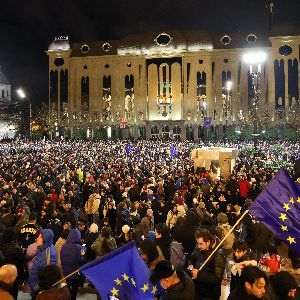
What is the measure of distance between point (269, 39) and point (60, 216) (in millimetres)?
65824

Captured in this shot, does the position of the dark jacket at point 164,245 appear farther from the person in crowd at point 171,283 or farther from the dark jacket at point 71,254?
the person in crowd at point 171,283

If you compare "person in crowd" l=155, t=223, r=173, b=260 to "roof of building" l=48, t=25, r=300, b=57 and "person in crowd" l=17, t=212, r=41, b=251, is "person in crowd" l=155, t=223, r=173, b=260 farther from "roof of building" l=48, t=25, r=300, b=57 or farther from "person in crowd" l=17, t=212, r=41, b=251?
"roof of building" l=48, t=25, r=300, b=57

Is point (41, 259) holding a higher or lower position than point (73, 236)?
lower

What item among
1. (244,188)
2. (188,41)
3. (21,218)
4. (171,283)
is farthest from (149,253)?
(188,41)

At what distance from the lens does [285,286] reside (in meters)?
4.12

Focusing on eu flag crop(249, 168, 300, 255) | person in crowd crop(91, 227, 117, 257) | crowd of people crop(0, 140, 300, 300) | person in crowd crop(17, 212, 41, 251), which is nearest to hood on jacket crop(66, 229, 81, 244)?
crowd of people crop(0, 140, 300, 300)

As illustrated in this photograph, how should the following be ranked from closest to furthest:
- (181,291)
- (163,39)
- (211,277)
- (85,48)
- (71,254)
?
(181,291) → (211,277) → (71,254) → (163,39) → (85,48)

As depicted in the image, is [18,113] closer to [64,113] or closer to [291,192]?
[64,113]

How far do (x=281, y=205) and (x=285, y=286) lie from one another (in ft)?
4.56

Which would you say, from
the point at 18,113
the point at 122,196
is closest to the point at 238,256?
the point at 122,196

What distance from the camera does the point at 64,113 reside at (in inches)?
2938

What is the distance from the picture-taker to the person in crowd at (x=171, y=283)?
434 centimetres

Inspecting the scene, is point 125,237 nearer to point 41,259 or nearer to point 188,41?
point 41,259

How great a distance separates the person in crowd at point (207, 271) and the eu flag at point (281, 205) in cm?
69
